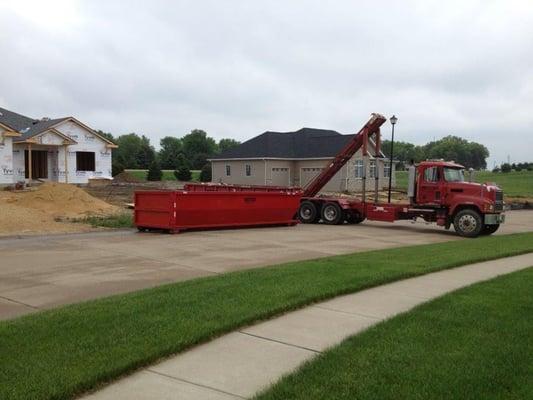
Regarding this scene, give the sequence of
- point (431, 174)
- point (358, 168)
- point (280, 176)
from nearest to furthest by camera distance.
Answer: point (431, 174), point (358, 168), point (280, 176)

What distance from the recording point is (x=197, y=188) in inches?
838

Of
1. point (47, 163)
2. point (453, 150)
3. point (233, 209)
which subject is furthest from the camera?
point (453, 150)

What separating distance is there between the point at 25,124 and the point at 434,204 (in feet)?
106

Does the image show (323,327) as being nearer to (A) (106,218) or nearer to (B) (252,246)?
(B) (252,246)

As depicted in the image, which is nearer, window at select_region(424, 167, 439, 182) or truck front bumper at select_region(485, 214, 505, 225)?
truck front bumper at select_region(485, 214, 505, 225)

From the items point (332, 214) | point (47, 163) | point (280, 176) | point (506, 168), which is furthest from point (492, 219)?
point (506, 168)

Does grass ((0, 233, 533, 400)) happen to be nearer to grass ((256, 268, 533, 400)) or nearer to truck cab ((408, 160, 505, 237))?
grass ((256, 268, 533, 400))

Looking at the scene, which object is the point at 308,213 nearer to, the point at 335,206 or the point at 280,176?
the point at 335,206

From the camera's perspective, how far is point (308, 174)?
50.3 meters

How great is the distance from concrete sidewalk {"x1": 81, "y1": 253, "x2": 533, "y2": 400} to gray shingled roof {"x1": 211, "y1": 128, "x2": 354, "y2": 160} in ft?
136

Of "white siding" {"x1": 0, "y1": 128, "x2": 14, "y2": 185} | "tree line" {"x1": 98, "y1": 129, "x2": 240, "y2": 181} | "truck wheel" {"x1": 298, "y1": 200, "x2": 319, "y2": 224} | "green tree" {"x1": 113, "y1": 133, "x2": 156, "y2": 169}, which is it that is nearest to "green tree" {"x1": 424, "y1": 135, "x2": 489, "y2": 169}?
"tree line" {"x1": 98, "y1": 129, "x2": 240, "y2": 181}

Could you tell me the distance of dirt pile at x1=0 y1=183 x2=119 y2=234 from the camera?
61.4ft

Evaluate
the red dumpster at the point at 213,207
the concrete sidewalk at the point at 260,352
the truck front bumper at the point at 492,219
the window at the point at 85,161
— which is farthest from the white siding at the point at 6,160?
the concrete sidewalk at the point at 260,352

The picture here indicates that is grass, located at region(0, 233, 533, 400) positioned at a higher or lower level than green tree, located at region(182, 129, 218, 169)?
lower
